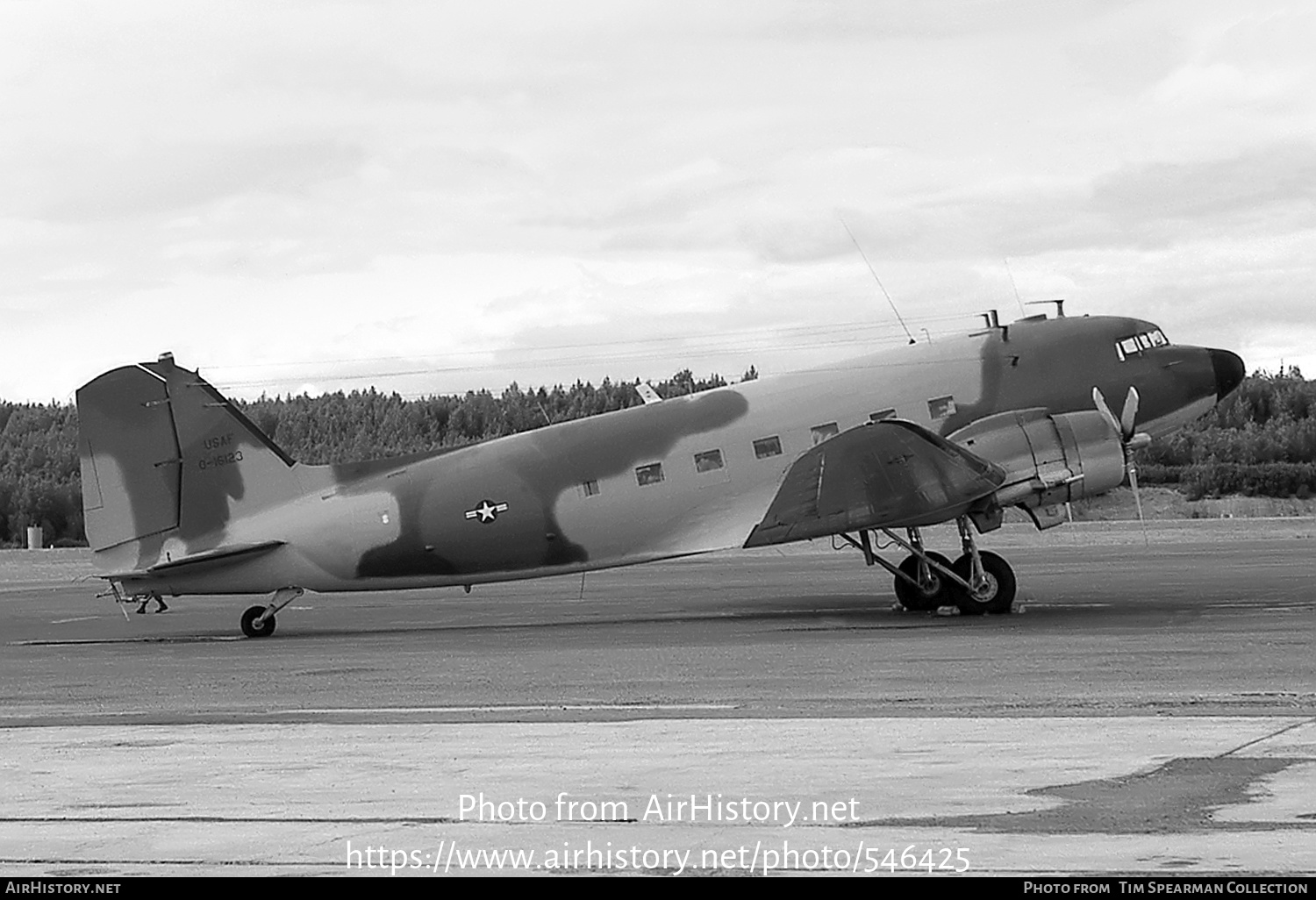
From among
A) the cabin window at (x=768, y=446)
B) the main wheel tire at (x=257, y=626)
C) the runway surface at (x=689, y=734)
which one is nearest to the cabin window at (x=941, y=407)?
the cabin window at (x=768, y=446)

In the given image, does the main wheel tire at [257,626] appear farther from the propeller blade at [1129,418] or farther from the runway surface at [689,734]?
the propeller blade at [1129,418]

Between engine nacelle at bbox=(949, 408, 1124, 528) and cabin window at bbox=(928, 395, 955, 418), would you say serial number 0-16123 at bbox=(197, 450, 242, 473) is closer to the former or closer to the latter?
A: cabin window at bbox=(928, 395, 955, 418)

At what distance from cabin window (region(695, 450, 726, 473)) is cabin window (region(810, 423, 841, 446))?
5.77 ft

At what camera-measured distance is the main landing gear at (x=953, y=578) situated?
89.5 feet

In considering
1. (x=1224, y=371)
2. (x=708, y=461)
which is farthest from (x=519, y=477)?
(x=1224, y=371)

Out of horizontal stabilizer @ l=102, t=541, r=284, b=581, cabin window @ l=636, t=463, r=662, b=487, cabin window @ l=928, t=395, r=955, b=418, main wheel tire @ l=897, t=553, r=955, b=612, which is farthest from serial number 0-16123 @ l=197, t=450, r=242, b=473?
cabin window @ l=928, t=395, r=955, b=418

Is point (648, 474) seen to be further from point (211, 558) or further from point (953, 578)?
point (211, 558)

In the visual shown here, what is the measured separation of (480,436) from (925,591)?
38.3 m

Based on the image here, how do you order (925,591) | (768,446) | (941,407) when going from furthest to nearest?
(941,407)
(768,446)
(925,591)

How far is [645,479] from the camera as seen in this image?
28625 millimetres

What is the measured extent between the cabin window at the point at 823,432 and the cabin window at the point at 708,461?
5.77ft

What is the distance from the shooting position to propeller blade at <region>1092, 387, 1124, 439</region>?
2778 centimetres

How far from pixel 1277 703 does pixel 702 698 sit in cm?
581
